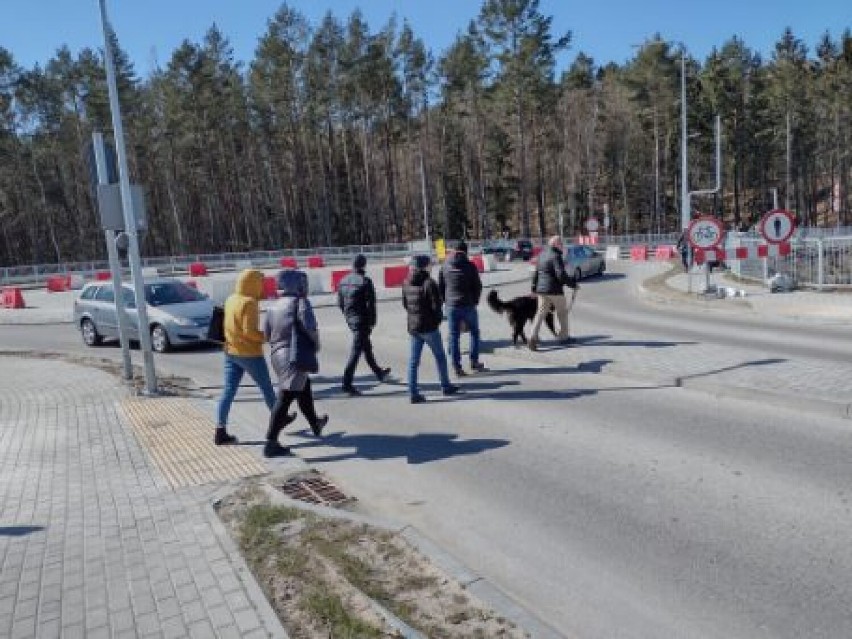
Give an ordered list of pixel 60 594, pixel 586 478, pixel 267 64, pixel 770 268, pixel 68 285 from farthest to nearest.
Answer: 1. pixel 267 64
2. pixel 68 285
3. pixel 770 268
4. pixel 586 478
5. pixel 60 594

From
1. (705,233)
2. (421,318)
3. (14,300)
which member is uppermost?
(705,233)

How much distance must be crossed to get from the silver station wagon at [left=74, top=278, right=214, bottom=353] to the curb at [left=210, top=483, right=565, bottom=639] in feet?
31.6

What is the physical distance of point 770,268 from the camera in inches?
799

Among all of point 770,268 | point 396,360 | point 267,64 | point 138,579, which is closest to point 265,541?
point 138,579

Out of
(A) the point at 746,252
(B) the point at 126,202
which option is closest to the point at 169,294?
(B) the point at 126,202

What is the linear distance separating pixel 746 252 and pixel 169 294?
1468cm

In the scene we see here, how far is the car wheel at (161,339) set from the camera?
15.2 metres

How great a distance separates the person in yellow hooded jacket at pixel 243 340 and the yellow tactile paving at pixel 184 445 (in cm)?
39

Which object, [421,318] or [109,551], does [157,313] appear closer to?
[421,318]

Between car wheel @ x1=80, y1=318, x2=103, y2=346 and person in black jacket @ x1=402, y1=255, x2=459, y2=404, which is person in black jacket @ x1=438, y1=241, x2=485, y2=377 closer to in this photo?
person in black jacket @ x1=402, y1=255, x2=459, y2=404

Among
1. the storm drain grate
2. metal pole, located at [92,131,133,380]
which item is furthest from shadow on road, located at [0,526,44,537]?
metal pole, located at [92,131,133,380]

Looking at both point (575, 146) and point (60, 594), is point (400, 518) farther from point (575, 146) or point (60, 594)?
point (575, 146)

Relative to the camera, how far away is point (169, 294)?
16.4 meters

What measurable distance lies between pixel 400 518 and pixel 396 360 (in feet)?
23.5
